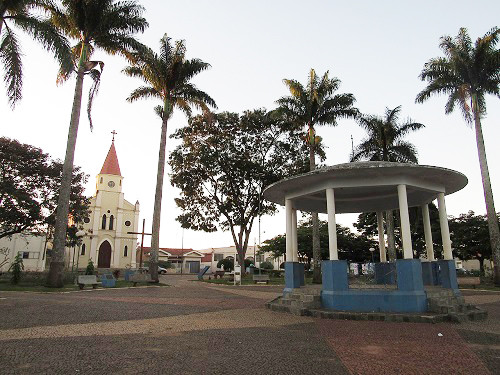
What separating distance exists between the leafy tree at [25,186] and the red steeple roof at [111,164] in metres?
28.5

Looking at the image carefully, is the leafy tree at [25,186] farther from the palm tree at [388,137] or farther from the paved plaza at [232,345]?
the palm tree at [388,137]

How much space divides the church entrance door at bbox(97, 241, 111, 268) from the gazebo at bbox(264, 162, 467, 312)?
152 feet

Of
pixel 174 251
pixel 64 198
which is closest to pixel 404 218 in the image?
pixel 64 198

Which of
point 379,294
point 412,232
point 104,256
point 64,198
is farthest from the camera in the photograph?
point 104,256

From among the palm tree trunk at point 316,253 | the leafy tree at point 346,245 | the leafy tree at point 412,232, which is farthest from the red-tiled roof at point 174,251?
the palm tree trunk at point 316,253

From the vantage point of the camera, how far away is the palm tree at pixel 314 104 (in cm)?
2559

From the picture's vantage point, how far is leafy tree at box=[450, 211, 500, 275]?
1533 inches

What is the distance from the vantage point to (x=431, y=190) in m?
12.1

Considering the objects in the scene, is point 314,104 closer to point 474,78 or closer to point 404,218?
point 474,78

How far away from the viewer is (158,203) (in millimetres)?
24906

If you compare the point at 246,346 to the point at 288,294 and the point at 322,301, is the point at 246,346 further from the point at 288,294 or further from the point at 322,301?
the point at 288,294

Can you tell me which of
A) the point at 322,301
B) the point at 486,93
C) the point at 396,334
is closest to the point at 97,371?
the point at 396,334

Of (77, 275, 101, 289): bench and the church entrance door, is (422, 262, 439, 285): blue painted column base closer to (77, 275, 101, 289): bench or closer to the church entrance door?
(77, 275, 101, 289): bench

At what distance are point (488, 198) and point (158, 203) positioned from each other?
21339 mm
